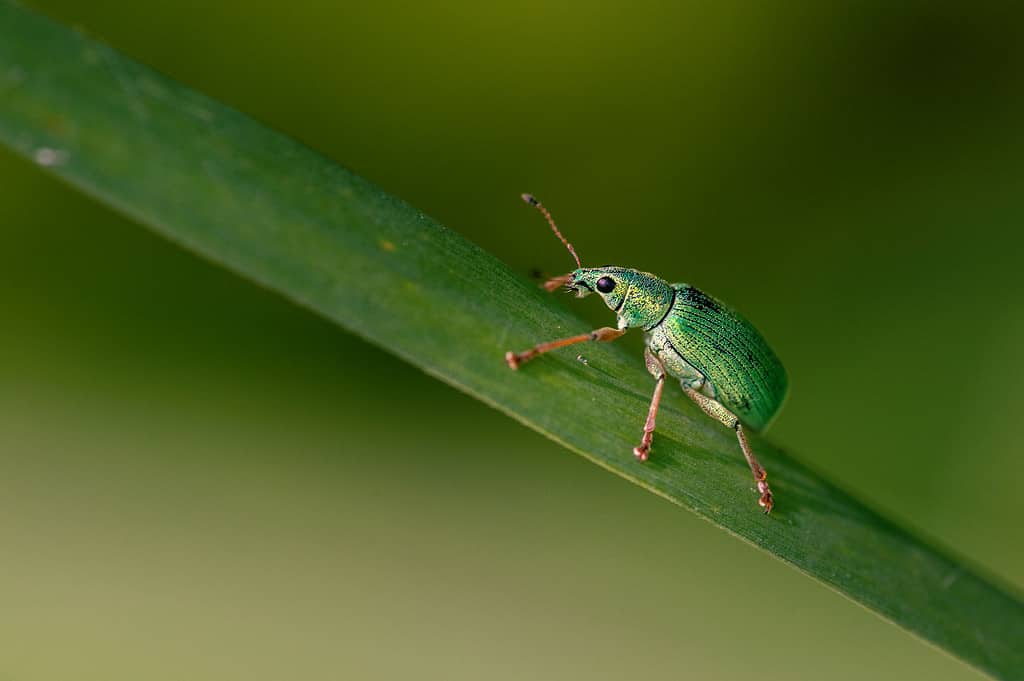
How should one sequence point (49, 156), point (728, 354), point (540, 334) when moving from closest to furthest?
point (49, 156)
point (540, 334)
point (728, 354)

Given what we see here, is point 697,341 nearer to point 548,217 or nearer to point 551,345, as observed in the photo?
point 548,217

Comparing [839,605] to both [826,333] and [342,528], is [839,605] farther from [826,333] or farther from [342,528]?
[342,528]

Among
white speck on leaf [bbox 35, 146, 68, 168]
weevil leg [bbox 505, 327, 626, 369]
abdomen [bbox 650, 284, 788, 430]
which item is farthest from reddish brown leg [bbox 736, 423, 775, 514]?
white speck on leaf [bbox 35, 146, 68, 168]

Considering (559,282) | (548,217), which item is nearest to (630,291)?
(559,282)

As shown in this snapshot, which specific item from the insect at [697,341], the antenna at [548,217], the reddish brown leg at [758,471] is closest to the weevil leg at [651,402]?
the insect at [697,341]

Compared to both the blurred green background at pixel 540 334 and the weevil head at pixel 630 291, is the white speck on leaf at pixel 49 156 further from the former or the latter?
the weevil head at pixel 630 291

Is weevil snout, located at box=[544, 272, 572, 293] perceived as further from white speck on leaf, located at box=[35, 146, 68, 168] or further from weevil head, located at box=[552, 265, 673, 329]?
white speck on leaf, located at box=[35, 146, 68, 168]
